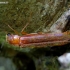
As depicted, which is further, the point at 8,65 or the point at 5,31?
the point at 5,31

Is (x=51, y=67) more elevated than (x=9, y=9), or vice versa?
(x=9, y=9)

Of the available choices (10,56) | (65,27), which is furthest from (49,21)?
(10,56)

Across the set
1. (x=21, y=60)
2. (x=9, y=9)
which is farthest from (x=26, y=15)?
(x=21, y=60)

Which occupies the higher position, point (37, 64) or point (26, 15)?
point (26, 15)

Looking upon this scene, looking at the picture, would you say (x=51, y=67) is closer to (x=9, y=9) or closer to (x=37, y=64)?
(x=37, y=64)

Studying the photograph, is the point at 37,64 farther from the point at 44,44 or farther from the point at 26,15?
the point at 26,15
